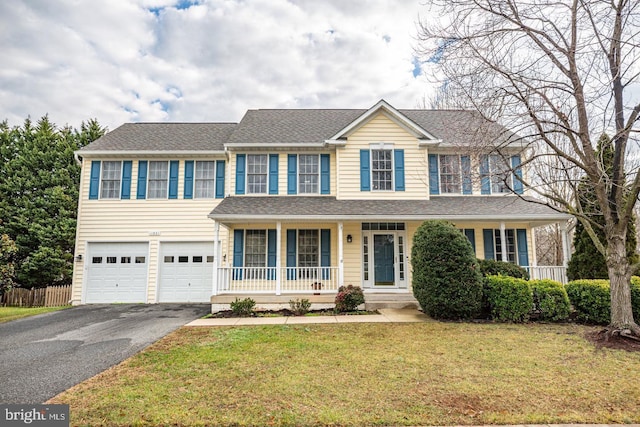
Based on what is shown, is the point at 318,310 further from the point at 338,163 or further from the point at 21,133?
the point at 21,133

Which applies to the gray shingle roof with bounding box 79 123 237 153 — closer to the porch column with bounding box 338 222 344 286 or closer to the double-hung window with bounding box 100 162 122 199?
the double-hung window with bounding box 100 162 122 199

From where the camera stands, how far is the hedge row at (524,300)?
8.73m

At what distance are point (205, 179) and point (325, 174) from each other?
5.05m

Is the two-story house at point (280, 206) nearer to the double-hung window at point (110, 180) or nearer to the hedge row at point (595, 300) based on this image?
the double-hung window at point (110, 180)

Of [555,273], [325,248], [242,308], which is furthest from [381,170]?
[555,273]

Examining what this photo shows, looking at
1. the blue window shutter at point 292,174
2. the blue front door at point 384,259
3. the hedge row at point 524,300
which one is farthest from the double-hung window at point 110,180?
the hedge row at point 524,300

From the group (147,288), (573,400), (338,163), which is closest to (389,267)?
(338,163)

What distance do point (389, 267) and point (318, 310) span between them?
3.29 meters

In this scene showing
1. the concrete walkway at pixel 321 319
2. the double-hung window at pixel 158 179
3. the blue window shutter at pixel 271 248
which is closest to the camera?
the concrete walkway at pixel 321 319

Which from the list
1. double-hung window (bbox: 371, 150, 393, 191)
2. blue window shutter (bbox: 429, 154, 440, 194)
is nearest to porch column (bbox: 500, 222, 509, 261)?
blue window shutter (bbox: 429, 154, 440, 194)

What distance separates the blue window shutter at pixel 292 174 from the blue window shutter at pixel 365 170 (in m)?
2.62

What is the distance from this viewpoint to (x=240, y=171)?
1351 cm

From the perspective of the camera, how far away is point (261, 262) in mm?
12828

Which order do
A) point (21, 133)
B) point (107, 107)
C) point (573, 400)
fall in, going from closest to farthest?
point (573, 400)
point (21, 133)
point (107, 107)
